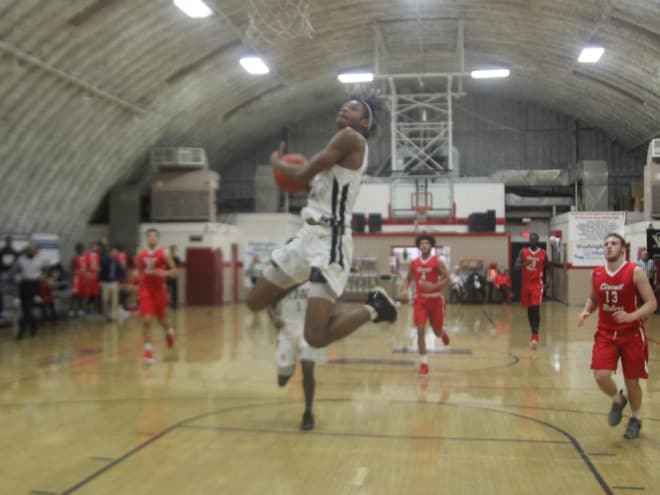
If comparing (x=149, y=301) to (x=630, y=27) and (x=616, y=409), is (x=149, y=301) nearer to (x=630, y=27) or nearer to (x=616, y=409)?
(x=616, y=409)

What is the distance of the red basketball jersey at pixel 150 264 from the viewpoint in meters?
7.82

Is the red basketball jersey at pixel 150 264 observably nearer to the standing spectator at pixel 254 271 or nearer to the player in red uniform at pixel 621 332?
the player in red uniform at pixel 621 332

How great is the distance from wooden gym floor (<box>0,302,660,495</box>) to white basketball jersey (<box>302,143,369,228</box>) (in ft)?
4.80

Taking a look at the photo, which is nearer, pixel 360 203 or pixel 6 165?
pixel 6 165

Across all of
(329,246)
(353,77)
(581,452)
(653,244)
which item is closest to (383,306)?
(329,246)

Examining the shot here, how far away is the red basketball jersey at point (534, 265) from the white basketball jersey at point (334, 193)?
5.17m

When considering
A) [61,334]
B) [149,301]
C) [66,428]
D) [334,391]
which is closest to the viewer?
[66,428]

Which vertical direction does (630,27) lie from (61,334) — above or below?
above

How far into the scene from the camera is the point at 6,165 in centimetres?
1289

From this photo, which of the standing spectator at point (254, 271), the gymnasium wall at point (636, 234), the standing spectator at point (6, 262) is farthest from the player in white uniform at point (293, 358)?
the standing spectator at point (254, 271)

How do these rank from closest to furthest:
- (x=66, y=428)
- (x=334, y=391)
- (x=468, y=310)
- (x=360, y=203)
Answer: (x=66, y=428), (x=334, y=391), (x=468, y=310), (x=360, y=203)

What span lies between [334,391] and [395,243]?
12905 mm

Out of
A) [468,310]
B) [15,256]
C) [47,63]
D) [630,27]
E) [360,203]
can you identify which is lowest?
[468,310]

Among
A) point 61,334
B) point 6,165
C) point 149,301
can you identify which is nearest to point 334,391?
point 149,301
